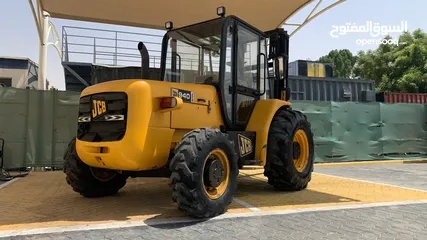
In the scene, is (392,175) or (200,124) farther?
(392,175)

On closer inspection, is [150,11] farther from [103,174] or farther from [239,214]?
[239,214]

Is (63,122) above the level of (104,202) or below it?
above

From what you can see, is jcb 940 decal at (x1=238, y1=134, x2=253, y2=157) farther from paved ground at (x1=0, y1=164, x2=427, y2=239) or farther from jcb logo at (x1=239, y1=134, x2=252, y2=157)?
paved ground at (x1=0, y1=164, x2=427, y2=239)

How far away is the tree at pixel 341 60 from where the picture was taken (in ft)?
199

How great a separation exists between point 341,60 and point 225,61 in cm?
6025

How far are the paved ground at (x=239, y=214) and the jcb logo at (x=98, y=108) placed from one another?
4.65ft

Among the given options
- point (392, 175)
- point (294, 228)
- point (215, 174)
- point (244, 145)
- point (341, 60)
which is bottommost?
point (294, 228)

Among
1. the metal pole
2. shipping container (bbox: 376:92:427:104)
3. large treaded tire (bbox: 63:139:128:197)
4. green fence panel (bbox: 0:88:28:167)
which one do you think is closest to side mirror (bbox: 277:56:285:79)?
large treaded tire (bbox: 63:139:128:197)

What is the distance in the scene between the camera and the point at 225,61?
19.8 feet

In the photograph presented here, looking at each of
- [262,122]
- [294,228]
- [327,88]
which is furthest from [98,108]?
[327,88]

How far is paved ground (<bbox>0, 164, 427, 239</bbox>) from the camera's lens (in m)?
4.29

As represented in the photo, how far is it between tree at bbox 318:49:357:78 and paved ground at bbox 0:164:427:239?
5596cm

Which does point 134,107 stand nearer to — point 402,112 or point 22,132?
point 22,132

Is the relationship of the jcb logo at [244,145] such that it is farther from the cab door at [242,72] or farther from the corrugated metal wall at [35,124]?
the corrugated metal wall at [35,124]
